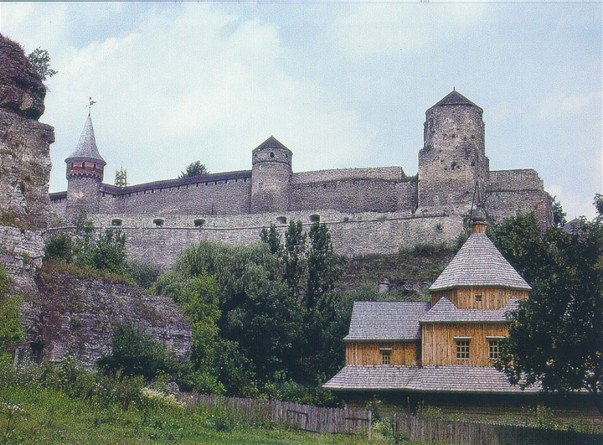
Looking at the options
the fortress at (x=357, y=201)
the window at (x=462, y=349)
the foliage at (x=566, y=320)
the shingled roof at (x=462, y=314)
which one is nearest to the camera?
the foliage at (x=566, y=320)

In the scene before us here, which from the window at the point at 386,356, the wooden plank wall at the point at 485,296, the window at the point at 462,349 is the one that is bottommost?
the window at the point at 386,356

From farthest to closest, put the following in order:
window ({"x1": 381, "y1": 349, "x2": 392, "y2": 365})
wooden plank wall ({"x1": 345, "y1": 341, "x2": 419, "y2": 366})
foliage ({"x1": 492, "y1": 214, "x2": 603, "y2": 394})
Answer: window ({"x1": 381, "y1": 349, "x2": 392, "y2": 365})
wooden plank wall ({"x1": 345, "y1": 341, "x2": 419, "y2": 366})
foliage ({"x1": 492, "y1": 214, "x2": 603, "y2": 394})

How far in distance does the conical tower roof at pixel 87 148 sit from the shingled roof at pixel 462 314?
49459mm

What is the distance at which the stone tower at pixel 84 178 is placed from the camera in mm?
75562

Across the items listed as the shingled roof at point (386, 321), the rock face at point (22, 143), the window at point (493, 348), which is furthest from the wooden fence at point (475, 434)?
the rock face at point (22, 143)

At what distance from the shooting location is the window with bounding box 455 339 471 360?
33438 millimetres

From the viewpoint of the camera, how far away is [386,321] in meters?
36.2

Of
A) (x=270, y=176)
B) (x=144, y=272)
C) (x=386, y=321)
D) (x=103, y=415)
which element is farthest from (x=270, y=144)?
(x=103, y=415)

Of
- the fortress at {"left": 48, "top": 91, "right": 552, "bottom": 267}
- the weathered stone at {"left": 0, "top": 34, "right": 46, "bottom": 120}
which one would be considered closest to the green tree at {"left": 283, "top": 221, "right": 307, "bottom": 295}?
the fortress at {"left": 48, "top": 91, "right": 552, "bottom": 267}

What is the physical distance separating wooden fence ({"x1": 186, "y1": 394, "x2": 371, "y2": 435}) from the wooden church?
25.9 feet

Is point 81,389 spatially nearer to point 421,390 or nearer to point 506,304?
point 421,390

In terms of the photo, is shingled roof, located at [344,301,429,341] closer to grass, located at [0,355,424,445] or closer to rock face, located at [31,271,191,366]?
rock face, located at [31,271,191,366]

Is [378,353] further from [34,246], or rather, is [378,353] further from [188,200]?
[188,200]

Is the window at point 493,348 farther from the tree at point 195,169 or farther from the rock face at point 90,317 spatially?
the tree at point 195,169
